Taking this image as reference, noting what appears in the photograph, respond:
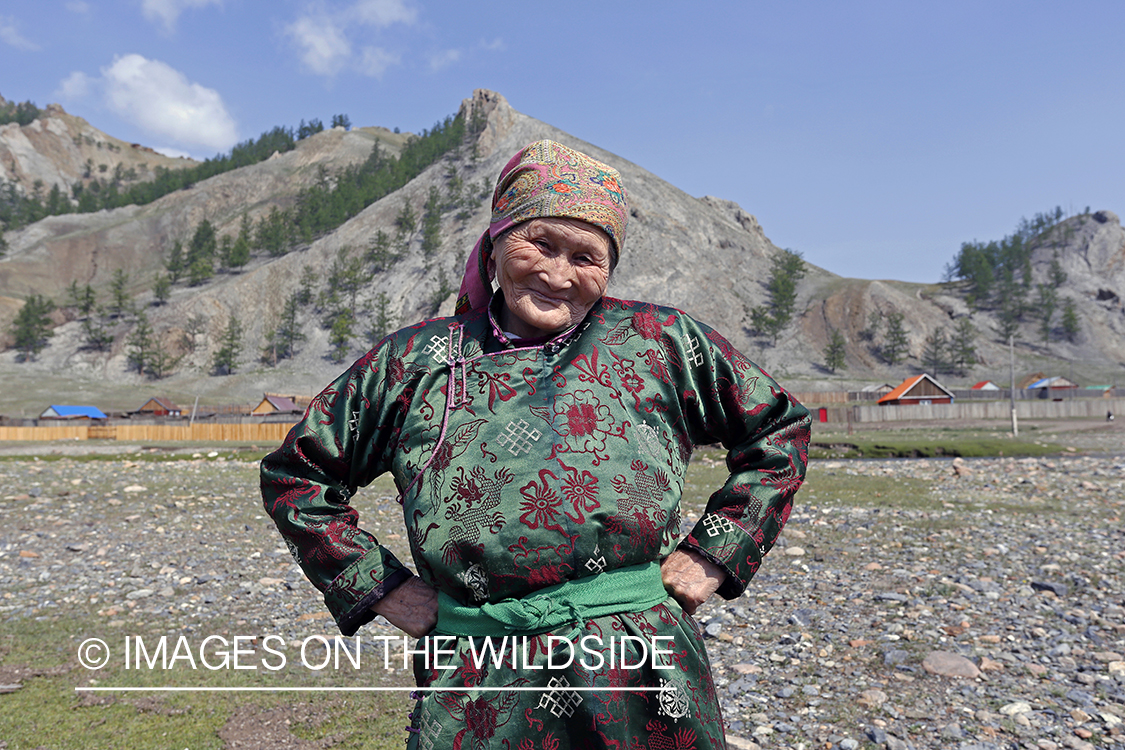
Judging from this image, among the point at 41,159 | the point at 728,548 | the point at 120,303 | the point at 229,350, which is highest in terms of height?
the point at 41,159

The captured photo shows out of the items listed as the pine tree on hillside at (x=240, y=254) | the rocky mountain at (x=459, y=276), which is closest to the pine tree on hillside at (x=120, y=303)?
the rocky mountain at (x=459, y=276)

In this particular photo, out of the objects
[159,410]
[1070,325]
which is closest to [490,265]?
[159,410]

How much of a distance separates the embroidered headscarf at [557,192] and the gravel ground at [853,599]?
11.1 ft

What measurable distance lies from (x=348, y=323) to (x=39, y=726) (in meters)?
84.2

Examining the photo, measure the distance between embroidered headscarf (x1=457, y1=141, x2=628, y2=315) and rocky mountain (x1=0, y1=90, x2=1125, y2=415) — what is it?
72.4 meters

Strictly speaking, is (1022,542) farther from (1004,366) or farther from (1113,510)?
(1004,366)

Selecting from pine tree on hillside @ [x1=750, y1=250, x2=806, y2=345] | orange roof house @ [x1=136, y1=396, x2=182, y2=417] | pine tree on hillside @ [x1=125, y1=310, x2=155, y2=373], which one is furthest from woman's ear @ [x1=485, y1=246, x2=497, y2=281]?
pine tree on hillside @ [x1=125, y1=310, x2=155, y2=373]

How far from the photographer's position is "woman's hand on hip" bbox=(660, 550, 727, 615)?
184cm

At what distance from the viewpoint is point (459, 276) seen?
8569 centimetres

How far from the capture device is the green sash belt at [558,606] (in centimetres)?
166

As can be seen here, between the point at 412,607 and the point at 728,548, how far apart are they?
837mm

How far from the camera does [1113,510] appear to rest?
11.7 metres

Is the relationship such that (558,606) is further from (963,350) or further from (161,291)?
(161,291)

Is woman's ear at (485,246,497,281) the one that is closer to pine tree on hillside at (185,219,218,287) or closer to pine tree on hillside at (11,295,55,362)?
pine tree on hillside at (11,295,55,362)
